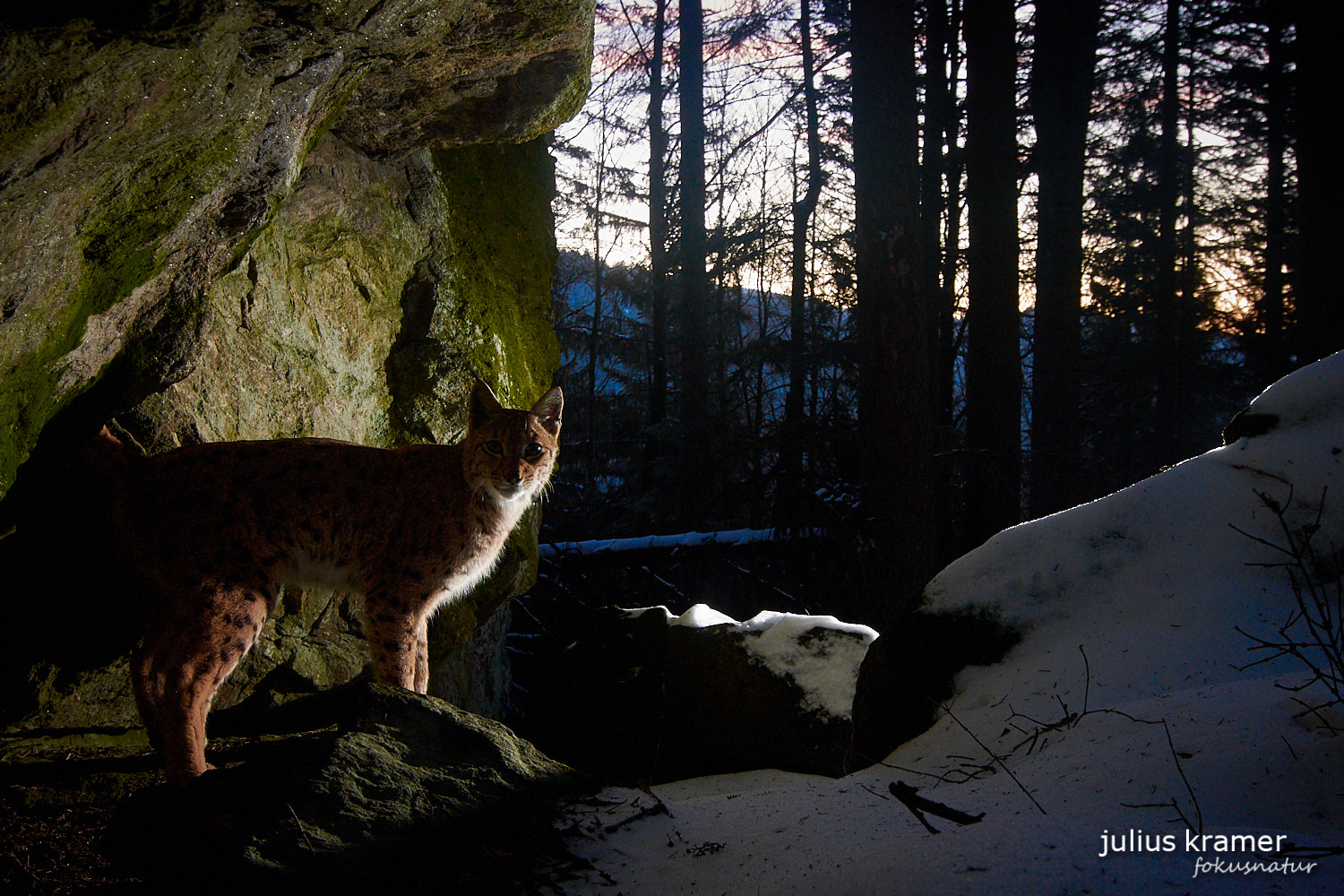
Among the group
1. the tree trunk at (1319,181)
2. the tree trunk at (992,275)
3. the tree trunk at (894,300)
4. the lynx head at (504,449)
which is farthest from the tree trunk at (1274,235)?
the lynx head at (504,449)

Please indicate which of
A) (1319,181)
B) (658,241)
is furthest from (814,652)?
(658,241)

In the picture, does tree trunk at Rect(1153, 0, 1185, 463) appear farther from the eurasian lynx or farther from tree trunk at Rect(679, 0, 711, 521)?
the eurasian lynx

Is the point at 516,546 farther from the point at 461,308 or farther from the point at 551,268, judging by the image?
the point at 551,268

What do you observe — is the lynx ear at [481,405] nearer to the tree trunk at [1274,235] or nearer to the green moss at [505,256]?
the green moss at [505,256]

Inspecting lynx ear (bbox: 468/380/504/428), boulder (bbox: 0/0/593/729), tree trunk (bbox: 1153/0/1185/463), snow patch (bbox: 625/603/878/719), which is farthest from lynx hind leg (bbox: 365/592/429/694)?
tree trunk (bbox: 1153/0/1185/463)

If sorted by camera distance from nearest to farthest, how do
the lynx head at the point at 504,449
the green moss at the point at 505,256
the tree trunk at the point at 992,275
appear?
the lynx head at the point at 504,449
the green moss at the point at 505,256
the tree trunk at the point at 992,275

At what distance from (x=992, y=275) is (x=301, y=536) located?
9.24m

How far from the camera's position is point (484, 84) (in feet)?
16.8

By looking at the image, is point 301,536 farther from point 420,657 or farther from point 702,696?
point 702,696

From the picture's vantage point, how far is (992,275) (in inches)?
406

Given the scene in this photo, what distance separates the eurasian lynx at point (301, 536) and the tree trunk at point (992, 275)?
6725mm

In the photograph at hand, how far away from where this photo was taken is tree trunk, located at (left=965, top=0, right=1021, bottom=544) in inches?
381

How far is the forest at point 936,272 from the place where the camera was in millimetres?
8516

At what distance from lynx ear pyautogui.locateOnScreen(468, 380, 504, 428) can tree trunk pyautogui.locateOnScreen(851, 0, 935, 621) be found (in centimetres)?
500
